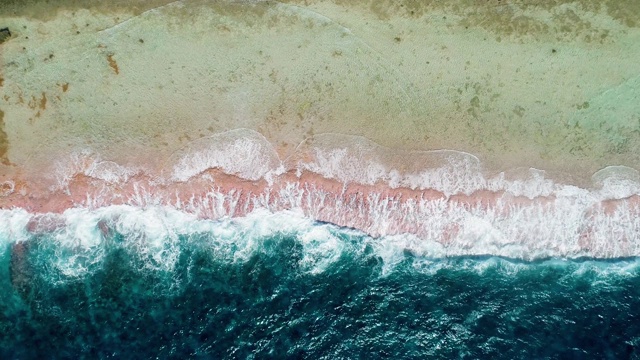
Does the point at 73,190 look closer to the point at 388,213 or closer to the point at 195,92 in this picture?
the point at 195,92

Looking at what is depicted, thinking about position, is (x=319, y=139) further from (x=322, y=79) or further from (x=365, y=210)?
(x=365, y=210)

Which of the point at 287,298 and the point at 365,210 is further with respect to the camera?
the point at 365,210

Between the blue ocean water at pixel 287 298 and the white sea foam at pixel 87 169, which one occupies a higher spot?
the white sea foam at pixel 87 169

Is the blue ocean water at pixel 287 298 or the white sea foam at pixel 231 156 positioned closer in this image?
the blue ocean water at pixel 287 298

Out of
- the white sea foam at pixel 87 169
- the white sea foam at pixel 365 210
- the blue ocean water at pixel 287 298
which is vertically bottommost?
the blue ocean water at pixel 287 298

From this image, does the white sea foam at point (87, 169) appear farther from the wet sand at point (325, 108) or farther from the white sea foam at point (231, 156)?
the white sea foam at point (231, 156)

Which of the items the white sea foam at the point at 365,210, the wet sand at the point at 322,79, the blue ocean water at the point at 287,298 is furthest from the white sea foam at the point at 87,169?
the blue ocean water at the point at 287,298

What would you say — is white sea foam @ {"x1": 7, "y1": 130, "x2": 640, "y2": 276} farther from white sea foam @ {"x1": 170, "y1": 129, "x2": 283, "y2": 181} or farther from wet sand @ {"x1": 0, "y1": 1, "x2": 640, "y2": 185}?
wet sand @ {"x1": 0, "y1": 1, "x2": 640, "y2": 185}

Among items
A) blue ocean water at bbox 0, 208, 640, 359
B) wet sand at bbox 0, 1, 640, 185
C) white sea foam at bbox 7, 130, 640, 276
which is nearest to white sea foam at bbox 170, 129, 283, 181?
white sea foam at bbox 7, 130, 640, 276

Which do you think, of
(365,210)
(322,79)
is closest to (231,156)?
(322,79)
